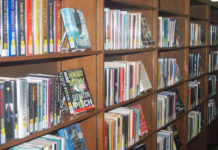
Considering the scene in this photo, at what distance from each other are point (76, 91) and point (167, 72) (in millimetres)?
1282

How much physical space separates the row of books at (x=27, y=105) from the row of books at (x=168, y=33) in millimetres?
1359

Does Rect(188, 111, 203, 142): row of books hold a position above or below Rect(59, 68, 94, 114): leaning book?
below

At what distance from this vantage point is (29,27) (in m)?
1.41

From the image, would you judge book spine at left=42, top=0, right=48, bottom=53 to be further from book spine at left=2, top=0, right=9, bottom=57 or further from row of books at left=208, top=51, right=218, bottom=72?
row of books at left=208, top=51, right=218, bottom=72

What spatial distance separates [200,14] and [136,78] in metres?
1.93

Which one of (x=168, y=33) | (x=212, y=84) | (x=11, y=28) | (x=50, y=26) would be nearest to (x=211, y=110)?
(x=212, y=84)

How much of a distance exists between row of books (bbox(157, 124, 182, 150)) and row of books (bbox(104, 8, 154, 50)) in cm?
96

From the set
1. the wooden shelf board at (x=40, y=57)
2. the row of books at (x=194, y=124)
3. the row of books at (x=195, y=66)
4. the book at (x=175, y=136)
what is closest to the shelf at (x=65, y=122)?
the wooden shelf board at (x=40, y=57)

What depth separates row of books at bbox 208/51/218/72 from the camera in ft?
13.2

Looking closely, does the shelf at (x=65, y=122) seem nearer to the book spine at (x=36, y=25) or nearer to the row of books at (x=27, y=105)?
the row of books at (x=27, y=105)

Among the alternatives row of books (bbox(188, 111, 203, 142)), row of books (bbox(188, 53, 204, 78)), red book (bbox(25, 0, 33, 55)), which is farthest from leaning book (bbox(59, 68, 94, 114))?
row of books (bbox(188, 111, 203, 142))

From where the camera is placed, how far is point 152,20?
8.05ft

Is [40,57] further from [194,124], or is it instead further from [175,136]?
[194,124]

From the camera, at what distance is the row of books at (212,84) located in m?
4.04
